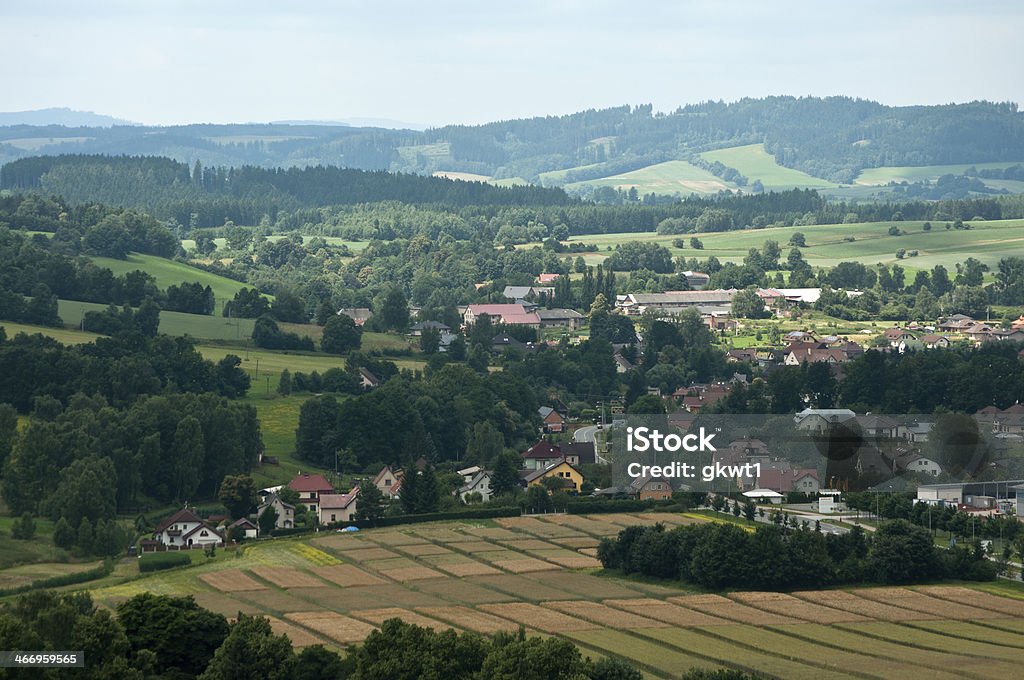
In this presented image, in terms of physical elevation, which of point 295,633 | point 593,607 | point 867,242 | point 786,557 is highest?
point 786,557

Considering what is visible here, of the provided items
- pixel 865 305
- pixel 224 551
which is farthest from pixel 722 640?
pixel 865 305

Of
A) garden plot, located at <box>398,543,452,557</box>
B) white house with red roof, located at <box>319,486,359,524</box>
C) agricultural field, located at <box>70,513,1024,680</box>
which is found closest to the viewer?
agricultural field, located at <box>70,513,1024,680</box>

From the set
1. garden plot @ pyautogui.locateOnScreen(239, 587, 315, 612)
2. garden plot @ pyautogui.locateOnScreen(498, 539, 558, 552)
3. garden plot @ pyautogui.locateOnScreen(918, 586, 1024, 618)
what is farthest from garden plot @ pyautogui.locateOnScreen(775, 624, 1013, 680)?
garden plot @ pyautogui.locateOnScreen(498, 539, 558, 552)

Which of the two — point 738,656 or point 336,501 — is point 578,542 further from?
point 738,656

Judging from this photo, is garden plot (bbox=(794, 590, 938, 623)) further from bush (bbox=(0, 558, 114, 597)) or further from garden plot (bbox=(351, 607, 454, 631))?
bush (bbox=(0, 558, 114, 597))

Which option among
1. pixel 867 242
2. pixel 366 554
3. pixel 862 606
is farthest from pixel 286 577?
pixel 867 242

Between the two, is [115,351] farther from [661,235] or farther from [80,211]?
[661,235]
